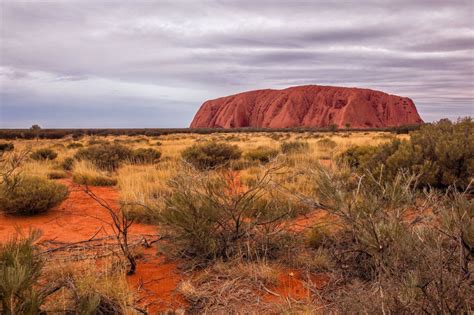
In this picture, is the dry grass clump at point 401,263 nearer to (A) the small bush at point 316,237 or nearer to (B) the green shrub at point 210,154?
(A) the small bush at point 316,237

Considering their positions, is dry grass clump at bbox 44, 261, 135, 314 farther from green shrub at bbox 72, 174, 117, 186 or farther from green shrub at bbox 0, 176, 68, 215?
green shrub at bbox 72, 174, 117, 186

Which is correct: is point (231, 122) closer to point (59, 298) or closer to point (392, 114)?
A: point (392, 114)

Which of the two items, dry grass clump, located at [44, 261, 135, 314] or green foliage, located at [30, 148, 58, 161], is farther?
green foliage, located at [30, 148, 58, 161]

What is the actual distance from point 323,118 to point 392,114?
22.7 metres

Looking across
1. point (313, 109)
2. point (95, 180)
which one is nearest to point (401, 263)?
point (95, 180)

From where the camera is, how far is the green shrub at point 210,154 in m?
11.6

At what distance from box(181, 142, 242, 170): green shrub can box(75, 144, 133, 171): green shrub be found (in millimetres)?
2194

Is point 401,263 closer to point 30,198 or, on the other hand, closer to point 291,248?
point 291,248

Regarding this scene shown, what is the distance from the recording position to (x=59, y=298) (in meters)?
2.67

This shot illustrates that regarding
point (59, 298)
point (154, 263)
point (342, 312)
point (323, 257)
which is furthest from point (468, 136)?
point (59, 298)

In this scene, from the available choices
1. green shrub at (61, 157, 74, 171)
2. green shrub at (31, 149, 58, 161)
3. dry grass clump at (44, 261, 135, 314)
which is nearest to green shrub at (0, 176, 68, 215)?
dry grass clump at (44, 261, 135, 314)

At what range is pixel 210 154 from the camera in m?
12.5

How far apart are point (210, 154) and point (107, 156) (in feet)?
11.4

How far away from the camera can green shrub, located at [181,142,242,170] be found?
11560 millimetres
